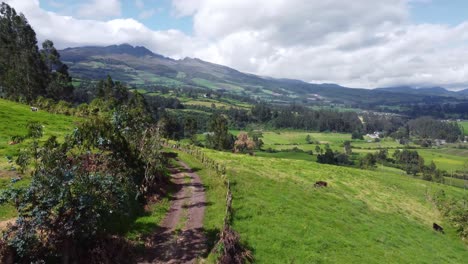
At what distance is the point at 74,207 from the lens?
56.0 feet

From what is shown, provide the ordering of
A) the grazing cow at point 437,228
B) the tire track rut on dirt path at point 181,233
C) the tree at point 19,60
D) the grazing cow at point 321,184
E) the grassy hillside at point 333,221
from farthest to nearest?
1. the tree at point 19,60
2. the grazing cow at point 321,184
3. the grazing cow at point 437,228
4. the grassy hillside at point 333,221
5. the tire track rut on dirt path at point 181,233

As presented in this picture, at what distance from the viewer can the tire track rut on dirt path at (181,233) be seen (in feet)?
67.9

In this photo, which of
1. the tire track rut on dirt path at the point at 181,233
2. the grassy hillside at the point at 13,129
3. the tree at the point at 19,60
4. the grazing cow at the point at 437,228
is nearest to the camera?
the tire track rut on dirt path at the point at 181,233

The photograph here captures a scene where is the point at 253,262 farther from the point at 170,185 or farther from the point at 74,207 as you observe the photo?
the point at 170,185

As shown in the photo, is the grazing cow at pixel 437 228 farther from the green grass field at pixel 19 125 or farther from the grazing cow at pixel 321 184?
the green grass field at pixel 19 125

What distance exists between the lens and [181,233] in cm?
2425

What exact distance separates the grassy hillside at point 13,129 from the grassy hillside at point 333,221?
62.6ft

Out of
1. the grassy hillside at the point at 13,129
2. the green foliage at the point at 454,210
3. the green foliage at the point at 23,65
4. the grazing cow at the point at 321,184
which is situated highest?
the green foliage at the point at 23,65

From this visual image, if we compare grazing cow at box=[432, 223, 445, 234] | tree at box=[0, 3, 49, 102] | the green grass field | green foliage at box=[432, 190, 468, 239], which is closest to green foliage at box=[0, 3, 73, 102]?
tree at box=[0, 3, 49, 102]

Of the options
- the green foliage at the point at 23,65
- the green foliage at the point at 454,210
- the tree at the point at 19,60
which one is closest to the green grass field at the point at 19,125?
the green foliage at the point at 23,65

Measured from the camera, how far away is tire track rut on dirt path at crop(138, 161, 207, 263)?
2070 cm

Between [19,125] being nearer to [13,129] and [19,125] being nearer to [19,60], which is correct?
[13,129]

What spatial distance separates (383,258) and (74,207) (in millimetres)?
24651

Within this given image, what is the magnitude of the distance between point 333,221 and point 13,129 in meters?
43.3
